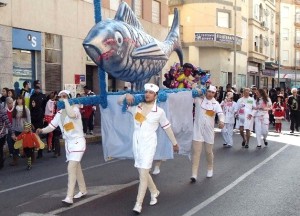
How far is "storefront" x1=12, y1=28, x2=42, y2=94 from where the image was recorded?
1831 cm

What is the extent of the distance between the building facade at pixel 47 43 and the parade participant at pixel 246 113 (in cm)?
674

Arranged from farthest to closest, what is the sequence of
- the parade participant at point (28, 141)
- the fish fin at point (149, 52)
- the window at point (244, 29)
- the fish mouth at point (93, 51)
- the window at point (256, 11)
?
the window at point (256, 11)
the window at point (244, 29)
the parade participant at point (28, 141)
the fish fin at point (149, 52)
the fish mouth at point (93, 51)

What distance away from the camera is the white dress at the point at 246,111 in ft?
48.7

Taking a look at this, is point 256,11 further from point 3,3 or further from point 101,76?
point 101,76

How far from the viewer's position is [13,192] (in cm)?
856

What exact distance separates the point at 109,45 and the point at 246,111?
27.4 feet

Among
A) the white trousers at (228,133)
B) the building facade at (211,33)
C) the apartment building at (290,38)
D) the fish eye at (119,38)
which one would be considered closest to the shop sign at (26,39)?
the white trousers at (228,133)

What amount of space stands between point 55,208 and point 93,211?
0.61 meters

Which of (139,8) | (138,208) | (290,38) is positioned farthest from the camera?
(290,38)

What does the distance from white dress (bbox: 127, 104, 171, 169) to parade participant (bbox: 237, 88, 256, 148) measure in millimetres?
8007

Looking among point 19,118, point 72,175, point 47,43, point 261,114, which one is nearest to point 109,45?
point 72,175

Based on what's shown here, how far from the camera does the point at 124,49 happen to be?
313 inches

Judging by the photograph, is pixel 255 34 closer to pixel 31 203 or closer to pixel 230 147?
pixel 230 147

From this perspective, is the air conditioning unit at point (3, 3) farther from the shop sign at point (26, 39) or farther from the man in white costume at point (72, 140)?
the man in white costume at point (72, 140)
